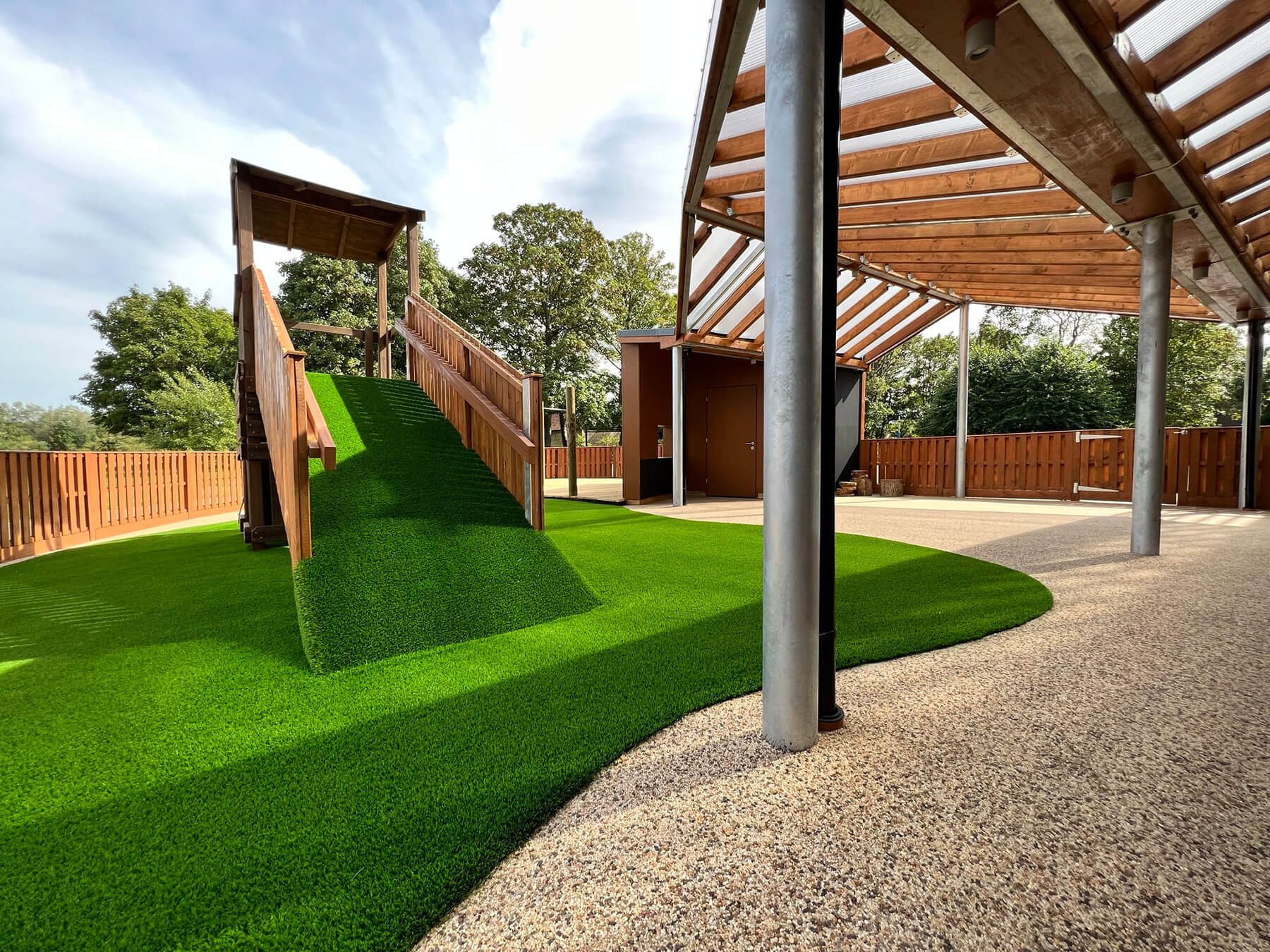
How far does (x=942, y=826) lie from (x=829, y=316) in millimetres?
1690

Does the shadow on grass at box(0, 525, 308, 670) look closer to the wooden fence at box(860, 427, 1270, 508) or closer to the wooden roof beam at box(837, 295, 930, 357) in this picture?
the wooden fence at box(860, 427, 1270, 508)

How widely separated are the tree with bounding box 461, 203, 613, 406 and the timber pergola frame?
1653cm

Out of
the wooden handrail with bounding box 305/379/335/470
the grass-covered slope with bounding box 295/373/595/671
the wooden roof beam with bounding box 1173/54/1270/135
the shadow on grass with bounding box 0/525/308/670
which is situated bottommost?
the shadow on grass with bounding box 0/525/308/670

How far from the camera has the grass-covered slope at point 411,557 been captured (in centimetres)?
311

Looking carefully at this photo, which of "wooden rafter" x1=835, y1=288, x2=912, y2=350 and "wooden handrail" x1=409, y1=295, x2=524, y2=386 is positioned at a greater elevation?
"wooden rafter" x1=835, y1=288, x2=912, y2=350

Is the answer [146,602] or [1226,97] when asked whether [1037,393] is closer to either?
[1226,97]

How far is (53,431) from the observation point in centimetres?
2856

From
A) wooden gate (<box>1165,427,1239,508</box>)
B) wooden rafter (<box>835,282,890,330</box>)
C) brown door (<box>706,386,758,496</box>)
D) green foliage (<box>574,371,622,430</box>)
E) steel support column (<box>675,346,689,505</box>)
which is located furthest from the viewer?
green foliage (<box>574,371,622,430</box>)

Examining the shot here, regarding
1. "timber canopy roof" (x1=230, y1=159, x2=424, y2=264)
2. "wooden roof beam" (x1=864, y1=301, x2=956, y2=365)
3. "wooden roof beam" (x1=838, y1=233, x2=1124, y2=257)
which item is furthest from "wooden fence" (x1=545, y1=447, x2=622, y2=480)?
"wooden roof beam" (x1=838, y1=233, x2=1124, y2=257)

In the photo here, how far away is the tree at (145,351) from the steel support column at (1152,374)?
34.2 metres

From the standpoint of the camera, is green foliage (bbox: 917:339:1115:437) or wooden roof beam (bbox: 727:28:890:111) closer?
wooden roof beam (bbox: 727:28:890:111)

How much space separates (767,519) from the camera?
1.89m

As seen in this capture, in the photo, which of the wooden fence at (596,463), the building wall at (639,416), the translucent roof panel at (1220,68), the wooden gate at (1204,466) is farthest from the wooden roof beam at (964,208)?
the wooden fence at (596,463)

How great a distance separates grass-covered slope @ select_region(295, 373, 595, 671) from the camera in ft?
10.2
